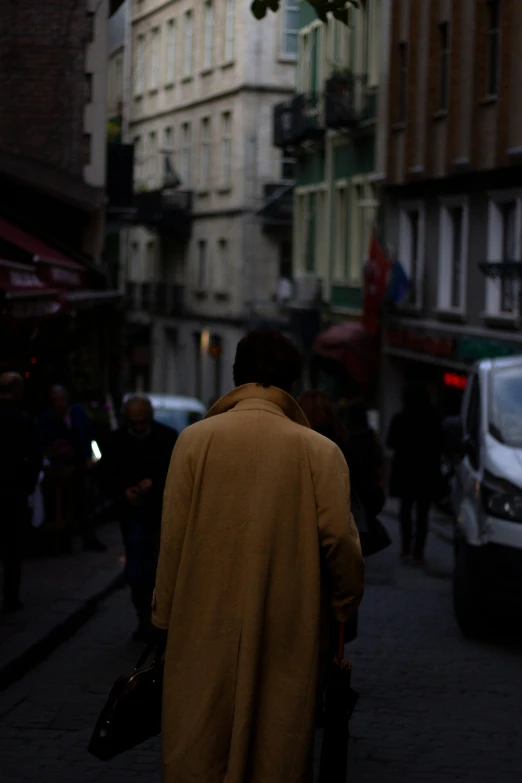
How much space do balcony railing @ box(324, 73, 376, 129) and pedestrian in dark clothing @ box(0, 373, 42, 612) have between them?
25.5 meters

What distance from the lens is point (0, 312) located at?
14039mm

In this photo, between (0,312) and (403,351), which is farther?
(403,351)

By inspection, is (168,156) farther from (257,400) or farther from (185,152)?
(257,400)

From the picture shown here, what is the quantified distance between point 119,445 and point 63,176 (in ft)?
38.6

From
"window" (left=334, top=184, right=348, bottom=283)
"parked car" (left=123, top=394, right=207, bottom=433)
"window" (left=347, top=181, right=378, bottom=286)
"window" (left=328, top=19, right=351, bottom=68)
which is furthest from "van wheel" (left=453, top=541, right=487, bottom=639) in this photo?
"window" (left=328, top=19, right=351, bottom=68)

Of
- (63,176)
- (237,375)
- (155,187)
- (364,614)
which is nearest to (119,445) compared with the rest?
(364,614)

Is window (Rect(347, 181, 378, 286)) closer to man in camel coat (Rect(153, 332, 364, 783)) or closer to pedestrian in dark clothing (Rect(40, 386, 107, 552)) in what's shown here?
pedestrian in dark clothing (Rect(40, 386, 107, 552))

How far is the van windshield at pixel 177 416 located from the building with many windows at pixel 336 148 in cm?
1090

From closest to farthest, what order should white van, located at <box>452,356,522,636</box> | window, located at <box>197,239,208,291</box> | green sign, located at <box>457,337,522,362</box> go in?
white van, located at <box>452,356,522,636</box>
green sign, located at <box>457,337,522,362</box>
window, located at <box>197,239,208,291</box>

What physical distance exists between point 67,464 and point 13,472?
5050 millimetres

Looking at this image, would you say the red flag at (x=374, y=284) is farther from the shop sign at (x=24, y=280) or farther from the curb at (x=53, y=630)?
the curb at (x=53, y=630)

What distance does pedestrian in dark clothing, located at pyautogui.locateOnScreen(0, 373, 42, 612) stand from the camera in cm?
1018

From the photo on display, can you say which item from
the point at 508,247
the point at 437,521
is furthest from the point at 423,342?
the point at 437,521

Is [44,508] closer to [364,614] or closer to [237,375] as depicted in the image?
[364,614]
